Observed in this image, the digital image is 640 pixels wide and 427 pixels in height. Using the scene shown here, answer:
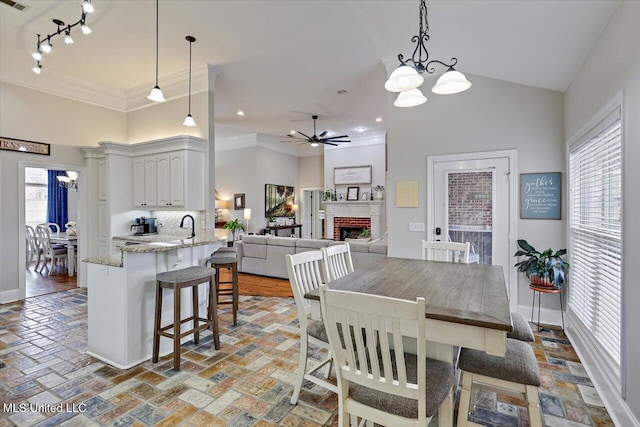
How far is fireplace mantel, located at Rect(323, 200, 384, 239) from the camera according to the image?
8602 mm

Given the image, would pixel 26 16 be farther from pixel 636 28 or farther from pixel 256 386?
pixel 636 28

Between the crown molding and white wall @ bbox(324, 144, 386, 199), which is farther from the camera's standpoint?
white wall @ bbox(324, 144, 386, 199)

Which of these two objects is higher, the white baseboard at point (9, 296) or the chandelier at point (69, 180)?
the chandelier at point (69, 180)

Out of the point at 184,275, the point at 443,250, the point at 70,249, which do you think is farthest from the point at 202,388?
the point at 70,249

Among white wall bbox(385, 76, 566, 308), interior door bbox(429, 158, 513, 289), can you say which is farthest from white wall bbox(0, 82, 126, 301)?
interior door bbox(429, 158, 513, 289)

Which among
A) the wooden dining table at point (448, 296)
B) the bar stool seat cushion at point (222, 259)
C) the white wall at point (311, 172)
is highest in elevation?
the white wall at point (311, 172)

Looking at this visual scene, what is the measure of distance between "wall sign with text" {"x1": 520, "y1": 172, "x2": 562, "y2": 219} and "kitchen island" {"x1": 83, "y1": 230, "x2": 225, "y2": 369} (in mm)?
3869

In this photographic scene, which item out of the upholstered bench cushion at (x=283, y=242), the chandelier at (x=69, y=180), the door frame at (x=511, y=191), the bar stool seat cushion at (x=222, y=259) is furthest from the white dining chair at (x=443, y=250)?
the chandelier at (x=69, y=180)

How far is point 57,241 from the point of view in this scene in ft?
20.5

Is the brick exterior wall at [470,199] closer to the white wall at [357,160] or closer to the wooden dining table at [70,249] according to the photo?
the white wall at [357,160]

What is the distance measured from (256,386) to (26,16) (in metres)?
4.53

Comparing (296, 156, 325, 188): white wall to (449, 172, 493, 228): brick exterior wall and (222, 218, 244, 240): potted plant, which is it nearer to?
(222, 218, 244, 240): potted plant

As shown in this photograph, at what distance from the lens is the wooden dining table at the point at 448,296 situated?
1354mm

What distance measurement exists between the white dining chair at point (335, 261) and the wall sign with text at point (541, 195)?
7.94 ft
